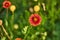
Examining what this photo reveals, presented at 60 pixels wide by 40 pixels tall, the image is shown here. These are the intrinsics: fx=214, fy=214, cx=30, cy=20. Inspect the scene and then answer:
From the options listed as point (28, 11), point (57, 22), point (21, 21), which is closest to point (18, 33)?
point (21, 21)

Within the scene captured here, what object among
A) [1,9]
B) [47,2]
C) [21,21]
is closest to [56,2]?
[47,2]

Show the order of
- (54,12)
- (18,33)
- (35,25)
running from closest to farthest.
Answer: (35,25), (18,33), (54,12)

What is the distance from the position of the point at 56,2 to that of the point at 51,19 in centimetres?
20

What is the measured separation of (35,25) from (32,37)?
12 centimetres

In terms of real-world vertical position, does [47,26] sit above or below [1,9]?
below

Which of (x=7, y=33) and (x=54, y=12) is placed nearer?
(x=7, y=33)

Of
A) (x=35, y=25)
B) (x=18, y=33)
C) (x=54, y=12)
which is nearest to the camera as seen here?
(x=35, y=25)

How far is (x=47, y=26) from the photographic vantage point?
1.81 m

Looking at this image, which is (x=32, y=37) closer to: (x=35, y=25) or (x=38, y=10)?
(x=35, y=25)

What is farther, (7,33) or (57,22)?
(57,22)

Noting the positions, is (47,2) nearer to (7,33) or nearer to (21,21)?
(21,21)

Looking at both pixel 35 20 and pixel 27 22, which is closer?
pixel 35 20

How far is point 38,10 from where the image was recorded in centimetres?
177

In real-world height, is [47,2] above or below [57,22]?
above
